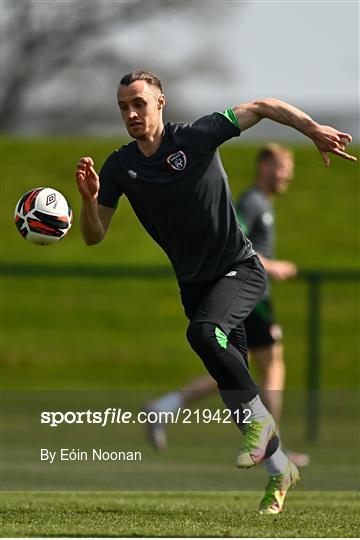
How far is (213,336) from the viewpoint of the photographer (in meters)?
7.33

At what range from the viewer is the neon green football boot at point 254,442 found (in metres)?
7.18

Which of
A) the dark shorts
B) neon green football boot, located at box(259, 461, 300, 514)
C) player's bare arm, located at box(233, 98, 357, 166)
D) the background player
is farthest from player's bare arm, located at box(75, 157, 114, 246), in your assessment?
the dark shorts

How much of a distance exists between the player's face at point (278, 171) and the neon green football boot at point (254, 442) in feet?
16.4

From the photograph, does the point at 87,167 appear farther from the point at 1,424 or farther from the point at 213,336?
the point at 1,424

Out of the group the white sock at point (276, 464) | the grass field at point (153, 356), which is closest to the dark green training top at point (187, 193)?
the white sock at point (276, 464)

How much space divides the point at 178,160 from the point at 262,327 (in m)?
4.65

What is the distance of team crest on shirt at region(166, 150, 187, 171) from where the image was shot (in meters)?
7.62

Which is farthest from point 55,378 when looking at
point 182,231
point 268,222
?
point 182,231

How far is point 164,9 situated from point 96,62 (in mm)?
2382

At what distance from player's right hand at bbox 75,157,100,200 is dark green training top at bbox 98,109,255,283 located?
322 millimetres

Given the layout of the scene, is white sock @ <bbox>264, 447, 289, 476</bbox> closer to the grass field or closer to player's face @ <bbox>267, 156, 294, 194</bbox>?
the grass field

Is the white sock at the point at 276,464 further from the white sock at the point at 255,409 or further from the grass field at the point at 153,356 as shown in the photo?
the white sock at the point at 255,409

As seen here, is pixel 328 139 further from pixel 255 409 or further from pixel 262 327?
pixel 262 327

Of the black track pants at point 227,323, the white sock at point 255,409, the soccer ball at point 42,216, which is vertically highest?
the soccer ball at point 42,216
